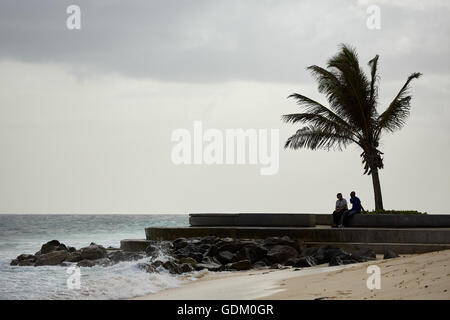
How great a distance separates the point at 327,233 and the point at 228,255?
10.1 feet

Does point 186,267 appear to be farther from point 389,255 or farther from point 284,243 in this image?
point 389,255

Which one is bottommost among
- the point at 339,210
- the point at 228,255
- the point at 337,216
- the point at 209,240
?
the point at 228,255

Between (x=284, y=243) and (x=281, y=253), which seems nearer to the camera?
(x=281, y=253)

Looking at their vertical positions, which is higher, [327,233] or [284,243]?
[327,233]

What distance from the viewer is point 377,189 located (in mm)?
25469

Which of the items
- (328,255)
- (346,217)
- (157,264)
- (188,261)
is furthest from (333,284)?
(346,217)

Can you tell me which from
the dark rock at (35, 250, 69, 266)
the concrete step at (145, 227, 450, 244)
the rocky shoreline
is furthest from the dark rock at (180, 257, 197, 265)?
the dark rock at (35, 250, 69, 266)

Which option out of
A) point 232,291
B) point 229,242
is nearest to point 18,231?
point 229,242

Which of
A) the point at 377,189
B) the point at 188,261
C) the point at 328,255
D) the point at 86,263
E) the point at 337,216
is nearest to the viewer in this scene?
the point at 328,255

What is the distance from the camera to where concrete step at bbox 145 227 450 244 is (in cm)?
1825

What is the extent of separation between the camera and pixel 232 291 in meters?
12.6

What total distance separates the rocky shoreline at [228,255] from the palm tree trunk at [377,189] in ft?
23.0

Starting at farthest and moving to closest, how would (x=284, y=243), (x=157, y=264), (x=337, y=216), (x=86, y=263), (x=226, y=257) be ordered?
(x=337, y=216) → (x=86, y=263) → (x=284, y=243) → (x=226, y=257) → (x=157, y=264)
